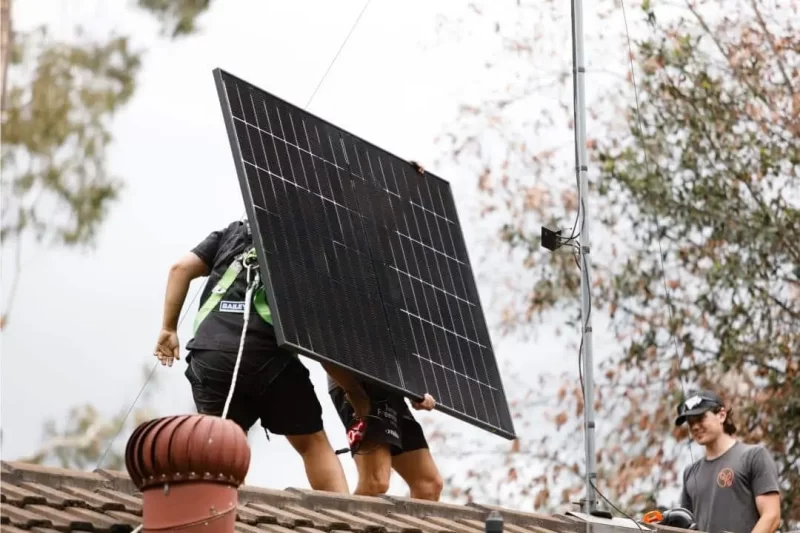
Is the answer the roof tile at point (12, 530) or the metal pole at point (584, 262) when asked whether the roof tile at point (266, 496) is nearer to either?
the roof tile at point (12, 530)

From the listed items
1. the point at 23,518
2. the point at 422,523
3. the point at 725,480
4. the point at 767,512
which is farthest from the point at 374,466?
the point at 23,518

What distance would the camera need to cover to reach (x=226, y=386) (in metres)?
6.69

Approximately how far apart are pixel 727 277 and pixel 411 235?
34.7 feet

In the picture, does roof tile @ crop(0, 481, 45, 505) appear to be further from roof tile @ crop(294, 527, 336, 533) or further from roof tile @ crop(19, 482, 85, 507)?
roof tile @ crop(294, 527, 336, 533)

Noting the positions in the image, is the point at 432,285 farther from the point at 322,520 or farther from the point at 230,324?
the point at 322,520

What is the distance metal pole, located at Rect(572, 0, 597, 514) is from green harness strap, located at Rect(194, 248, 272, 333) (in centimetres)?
172

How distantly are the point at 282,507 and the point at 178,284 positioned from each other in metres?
1.25

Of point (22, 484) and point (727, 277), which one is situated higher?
point (727, 277)

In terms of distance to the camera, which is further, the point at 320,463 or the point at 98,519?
the point at 320,463

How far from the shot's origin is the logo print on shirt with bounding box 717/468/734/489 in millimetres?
7746

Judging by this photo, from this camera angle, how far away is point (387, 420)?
7.20 metres

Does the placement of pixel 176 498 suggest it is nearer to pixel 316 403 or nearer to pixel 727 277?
pixel 316 403

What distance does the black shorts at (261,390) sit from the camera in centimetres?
667

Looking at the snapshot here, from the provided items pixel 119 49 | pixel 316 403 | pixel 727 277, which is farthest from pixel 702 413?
pixel 119 49
